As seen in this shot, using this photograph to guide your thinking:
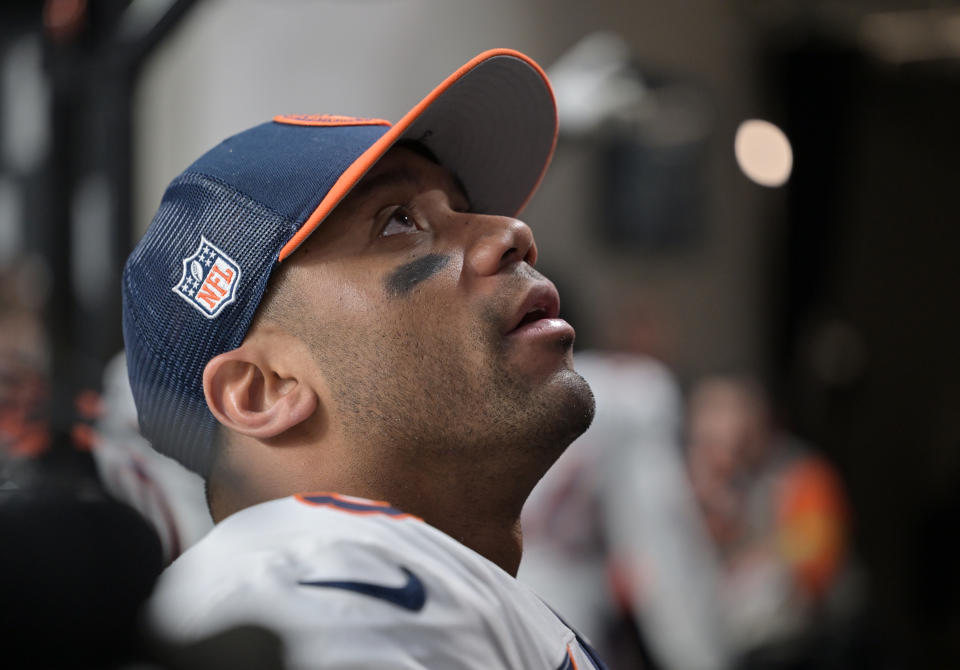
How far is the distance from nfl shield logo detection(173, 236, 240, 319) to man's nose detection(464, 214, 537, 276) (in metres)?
0.15

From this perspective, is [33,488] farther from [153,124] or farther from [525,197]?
[525,197]

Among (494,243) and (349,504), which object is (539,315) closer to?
(494,243)

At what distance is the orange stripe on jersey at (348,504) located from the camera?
0.55 metres

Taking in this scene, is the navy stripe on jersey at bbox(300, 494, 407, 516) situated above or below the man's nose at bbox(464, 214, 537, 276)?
below

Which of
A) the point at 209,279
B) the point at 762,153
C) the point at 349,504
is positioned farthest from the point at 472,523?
the point at 762,153

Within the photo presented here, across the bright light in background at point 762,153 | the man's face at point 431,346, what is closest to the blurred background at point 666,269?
the bright light in background at point 762,153

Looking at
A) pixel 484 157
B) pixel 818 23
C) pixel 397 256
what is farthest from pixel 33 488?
pixel 818 23

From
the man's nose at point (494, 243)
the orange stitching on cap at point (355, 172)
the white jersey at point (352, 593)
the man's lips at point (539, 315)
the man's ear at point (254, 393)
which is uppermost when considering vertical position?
the orange stitching on cap at point (355, 172)

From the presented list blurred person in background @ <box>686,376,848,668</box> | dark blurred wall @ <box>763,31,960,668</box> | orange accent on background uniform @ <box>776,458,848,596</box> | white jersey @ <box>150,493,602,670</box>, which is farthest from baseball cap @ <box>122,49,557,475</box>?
dark blurred wall @ <box>763,31,960,668</box>

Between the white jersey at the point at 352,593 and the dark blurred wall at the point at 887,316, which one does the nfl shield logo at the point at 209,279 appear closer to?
the white jersey at the point at 352,593

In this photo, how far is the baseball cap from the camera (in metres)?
0.61

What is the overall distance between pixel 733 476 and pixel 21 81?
2.05m

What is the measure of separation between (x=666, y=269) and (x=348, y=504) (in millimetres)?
1920

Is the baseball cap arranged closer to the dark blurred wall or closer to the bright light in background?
the bright light in background
